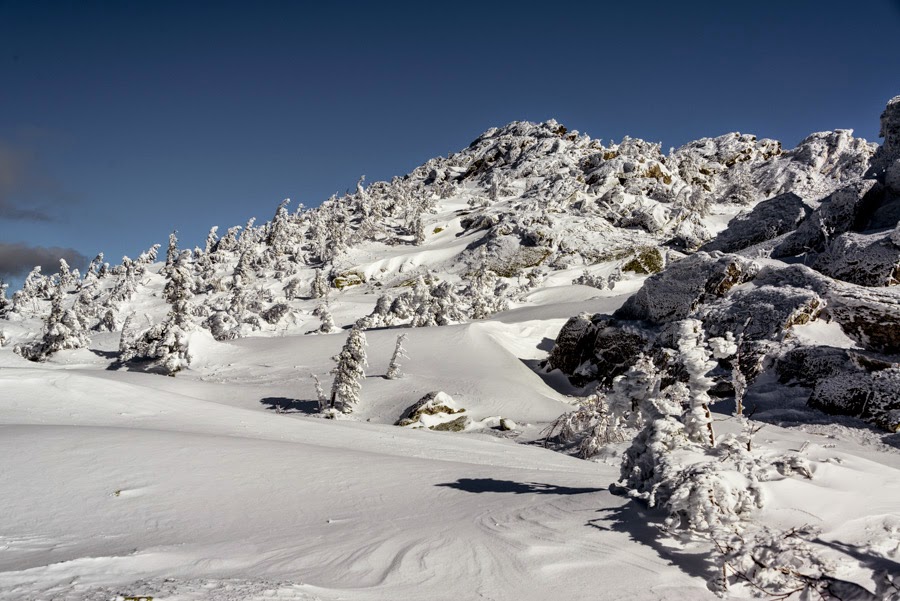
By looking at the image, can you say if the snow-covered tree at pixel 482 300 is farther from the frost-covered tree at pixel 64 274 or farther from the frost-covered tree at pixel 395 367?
the frost-covered tree at pixel 64 274

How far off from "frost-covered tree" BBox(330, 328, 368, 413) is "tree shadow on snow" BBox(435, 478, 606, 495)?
513 inches

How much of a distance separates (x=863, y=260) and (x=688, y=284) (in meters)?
5.53

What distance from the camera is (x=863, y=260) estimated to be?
17.6 m

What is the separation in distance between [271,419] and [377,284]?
151 feet

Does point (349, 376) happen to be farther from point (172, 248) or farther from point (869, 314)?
point (172, 248)


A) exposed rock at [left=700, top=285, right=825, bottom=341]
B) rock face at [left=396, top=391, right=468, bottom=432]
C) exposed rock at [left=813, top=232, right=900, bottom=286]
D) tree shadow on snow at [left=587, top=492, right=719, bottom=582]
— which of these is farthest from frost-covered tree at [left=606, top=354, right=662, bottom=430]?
exposed rock at [left=813, top=232, right=900, bottom=286]

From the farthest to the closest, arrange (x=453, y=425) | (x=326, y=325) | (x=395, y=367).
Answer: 1. (x=326, y=325)
2. (x=395, y=367)
3. (x=453, y=425)

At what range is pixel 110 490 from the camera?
684 cm

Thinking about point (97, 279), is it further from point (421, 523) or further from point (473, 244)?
point (421, 523)

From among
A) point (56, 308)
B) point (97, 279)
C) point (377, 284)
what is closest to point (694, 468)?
point (56, 308)

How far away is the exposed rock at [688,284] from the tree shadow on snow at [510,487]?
1519 cm

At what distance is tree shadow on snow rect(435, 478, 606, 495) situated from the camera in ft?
22.4

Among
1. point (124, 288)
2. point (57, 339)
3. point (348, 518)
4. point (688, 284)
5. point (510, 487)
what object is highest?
point (124, 288)

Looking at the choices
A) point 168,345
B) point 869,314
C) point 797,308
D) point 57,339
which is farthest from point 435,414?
point 57,339
